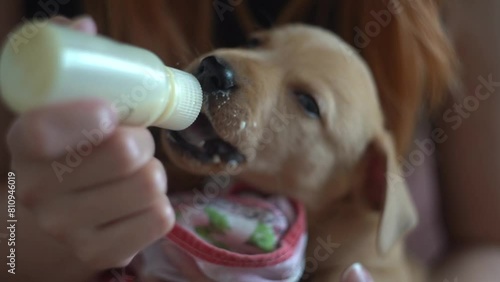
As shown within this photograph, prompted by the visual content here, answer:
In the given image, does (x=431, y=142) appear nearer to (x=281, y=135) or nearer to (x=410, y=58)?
(x=410, y=58)

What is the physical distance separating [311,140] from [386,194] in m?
0.16

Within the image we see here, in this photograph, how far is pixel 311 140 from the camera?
0.95 metres

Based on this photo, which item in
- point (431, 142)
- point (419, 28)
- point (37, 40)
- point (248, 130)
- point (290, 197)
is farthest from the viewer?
point (431, 142)

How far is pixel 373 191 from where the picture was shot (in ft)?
3.47

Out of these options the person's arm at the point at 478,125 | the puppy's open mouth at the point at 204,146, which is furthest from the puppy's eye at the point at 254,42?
the person's arm at the point at 478,125

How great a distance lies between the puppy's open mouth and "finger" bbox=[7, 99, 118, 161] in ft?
1.15

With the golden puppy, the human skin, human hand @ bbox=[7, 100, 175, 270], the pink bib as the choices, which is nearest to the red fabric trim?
the pink bib

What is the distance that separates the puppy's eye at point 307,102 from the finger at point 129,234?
0.40 metres

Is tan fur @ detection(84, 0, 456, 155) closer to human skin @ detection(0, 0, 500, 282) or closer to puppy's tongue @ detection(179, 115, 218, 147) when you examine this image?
human skin @ detection(0, 0, 500, 282)

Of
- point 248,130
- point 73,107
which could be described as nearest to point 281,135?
point 248,130

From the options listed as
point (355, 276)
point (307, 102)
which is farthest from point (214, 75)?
point (355, 276)

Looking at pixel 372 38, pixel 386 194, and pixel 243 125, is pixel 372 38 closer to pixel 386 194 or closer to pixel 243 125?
pixel 386 194

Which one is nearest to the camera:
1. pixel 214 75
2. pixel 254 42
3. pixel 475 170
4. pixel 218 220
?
pixel 214 75

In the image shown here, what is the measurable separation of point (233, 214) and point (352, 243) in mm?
263
